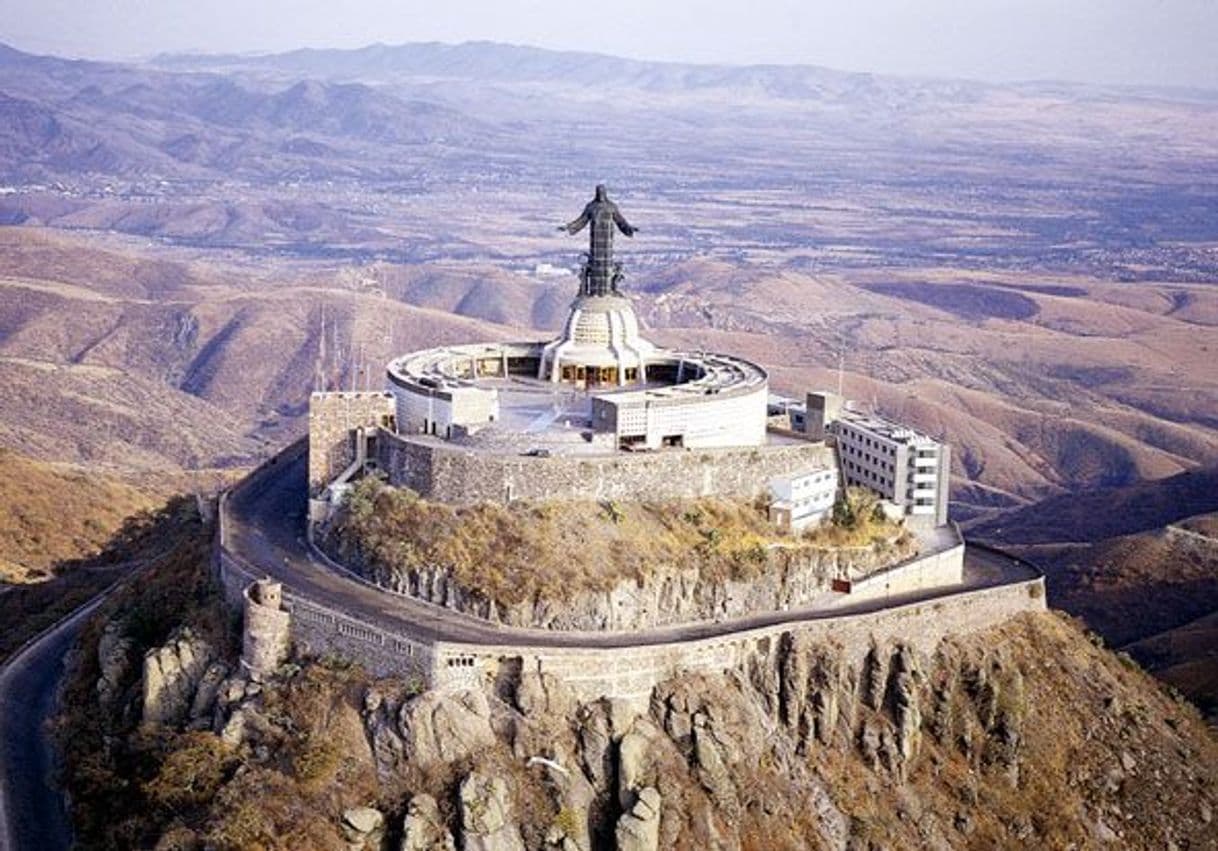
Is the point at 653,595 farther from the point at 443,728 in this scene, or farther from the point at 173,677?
the point at 173,677

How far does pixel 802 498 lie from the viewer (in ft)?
228

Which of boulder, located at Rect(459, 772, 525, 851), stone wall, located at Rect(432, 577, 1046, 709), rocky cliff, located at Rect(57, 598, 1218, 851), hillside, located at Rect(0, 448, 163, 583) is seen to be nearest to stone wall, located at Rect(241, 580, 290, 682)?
rocky cliff, located at Rect(57, 598, 1218, 851)

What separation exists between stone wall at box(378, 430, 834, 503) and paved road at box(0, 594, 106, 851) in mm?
17023

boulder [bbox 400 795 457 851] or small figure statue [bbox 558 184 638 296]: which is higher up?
small figure statue [bbox 558 184 638 296]

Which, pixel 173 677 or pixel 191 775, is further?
pixel 173 677

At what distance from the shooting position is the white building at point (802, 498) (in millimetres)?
68500

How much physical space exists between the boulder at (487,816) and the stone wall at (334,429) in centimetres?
2013

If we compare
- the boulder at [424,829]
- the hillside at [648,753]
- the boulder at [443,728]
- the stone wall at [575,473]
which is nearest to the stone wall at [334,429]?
the stone wall at [575,473]

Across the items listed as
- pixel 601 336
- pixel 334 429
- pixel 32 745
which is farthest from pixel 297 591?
pixel 601 336

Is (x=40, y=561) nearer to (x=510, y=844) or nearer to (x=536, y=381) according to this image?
(x=536, y=381)

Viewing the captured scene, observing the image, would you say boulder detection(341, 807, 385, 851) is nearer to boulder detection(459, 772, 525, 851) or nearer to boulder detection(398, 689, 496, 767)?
boulder detection(398, 689, 496, 767)

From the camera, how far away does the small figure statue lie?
252ft

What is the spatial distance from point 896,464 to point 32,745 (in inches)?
1431

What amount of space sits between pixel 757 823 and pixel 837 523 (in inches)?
633
